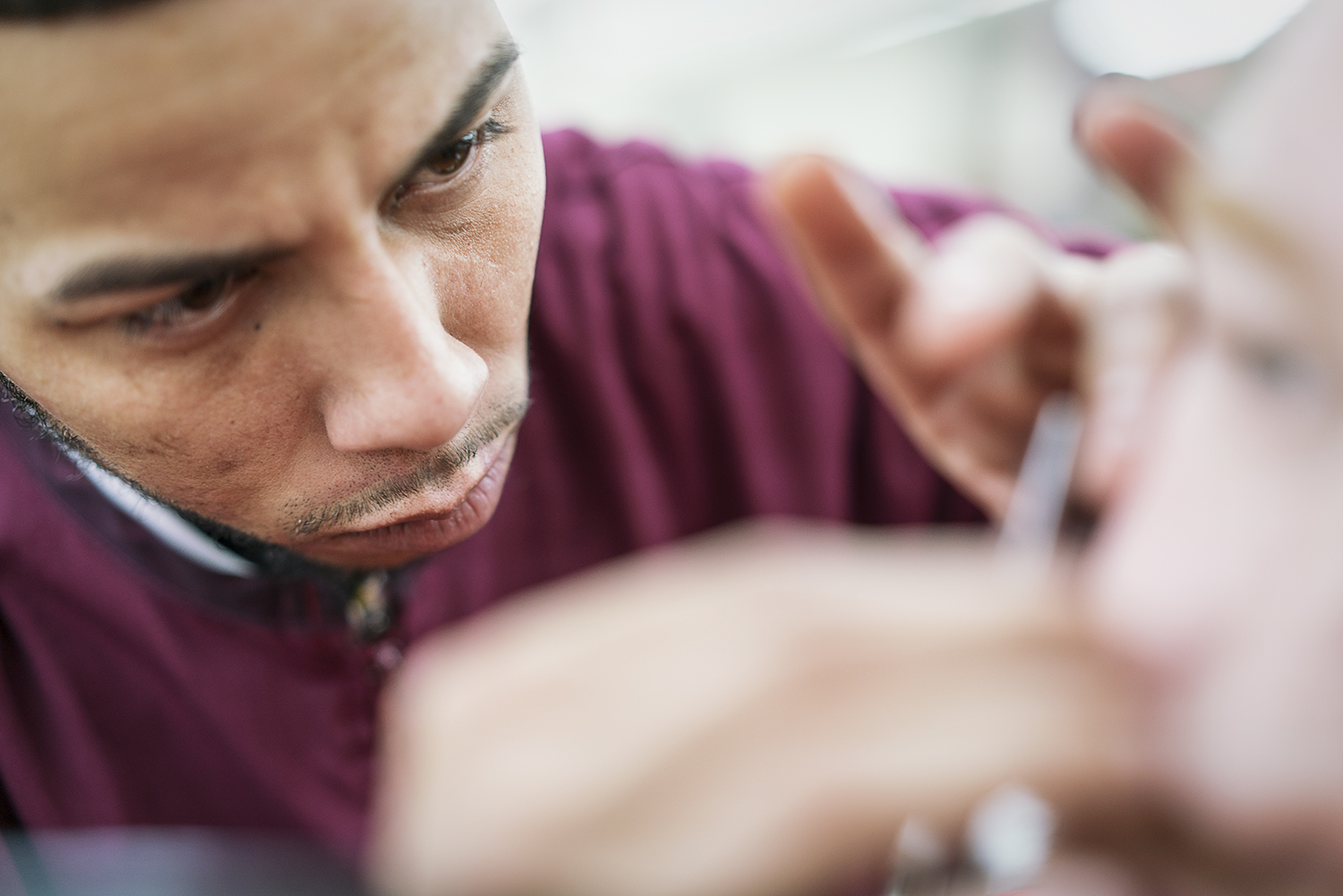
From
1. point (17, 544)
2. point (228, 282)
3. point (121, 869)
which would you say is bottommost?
point (121, 869)

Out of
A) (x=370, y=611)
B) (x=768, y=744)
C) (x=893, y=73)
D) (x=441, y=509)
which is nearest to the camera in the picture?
(x=768, y=744)

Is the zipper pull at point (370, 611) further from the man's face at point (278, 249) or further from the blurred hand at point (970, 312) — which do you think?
the blurred hand at point (970, 312)

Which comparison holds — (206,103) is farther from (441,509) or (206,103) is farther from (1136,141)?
(1136,141)

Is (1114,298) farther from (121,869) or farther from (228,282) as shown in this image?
(121,869)

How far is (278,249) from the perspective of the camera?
0.16m

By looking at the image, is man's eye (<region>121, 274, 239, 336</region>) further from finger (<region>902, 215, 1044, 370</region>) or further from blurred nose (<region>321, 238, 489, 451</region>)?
finger (<region>902, 215, 1044, 370</region>)

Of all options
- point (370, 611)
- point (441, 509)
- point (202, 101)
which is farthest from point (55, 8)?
point (370, 611)

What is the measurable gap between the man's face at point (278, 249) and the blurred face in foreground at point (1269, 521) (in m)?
0.14

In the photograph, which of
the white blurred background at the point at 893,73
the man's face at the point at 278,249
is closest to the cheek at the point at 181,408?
the man's face at the point at 278,249

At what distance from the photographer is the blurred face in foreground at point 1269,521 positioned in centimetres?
11

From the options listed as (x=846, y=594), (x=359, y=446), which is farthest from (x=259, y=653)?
(x=846, y=594)

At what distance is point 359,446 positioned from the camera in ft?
0.61

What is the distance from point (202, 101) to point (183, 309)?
5cm

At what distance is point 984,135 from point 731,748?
84 centimetres
